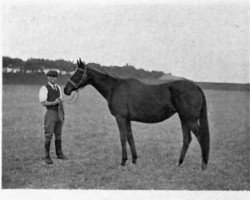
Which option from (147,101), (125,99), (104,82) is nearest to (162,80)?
(147,101)

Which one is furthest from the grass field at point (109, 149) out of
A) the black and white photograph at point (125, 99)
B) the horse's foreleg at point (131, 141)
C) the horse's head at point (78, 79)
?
the horse's head at point (78, 79)

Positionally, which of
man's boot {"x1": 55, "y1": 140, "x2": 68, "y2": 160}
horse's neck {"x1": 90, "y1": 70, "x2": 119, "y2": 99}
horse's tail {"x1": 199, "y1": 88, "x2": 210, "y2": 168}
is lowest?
man's boot {"x1": 55, "y1": 140, "x2": 68, "y2": 160}

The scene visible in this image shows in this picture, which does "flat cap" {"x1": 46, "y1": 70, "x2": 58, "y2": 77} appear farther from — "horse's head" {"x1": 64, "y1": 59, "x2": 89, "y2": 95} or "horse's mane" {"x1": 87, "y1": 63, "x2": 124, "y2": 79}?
"horse's mane" {"x1": 87, "y1": 63, "x2": 124, "y2": 79}

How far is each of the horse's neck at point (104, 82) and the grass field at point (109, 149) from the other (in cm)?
21

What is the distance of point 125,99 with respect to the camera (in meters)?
5.16

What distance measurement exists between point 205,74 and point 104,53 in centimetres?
182

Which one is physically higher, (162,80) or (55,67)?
(55,67)

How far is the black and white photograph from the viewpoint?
5.08 m

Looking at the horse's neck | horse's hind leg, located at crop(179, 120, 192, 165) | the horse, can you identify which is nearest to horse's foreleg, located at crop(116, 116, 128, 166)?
the horse

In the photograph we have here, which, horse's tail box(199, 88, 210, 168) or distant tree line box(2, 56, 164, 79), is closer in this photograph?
horse's tail box(199, 88, 210, 168)

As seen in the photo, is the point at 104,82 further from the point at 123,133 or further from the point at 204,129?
the point at 204,129

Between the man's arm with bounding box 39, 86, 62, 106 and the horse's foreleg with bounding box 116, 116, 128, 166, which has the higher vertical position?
the man's arm with bounding box 39, 86, 62, 106

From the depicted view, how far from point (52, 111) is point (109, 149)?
118 centimetres

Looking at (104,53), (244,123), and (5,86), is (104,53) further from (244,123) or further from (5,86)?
(244,123)
